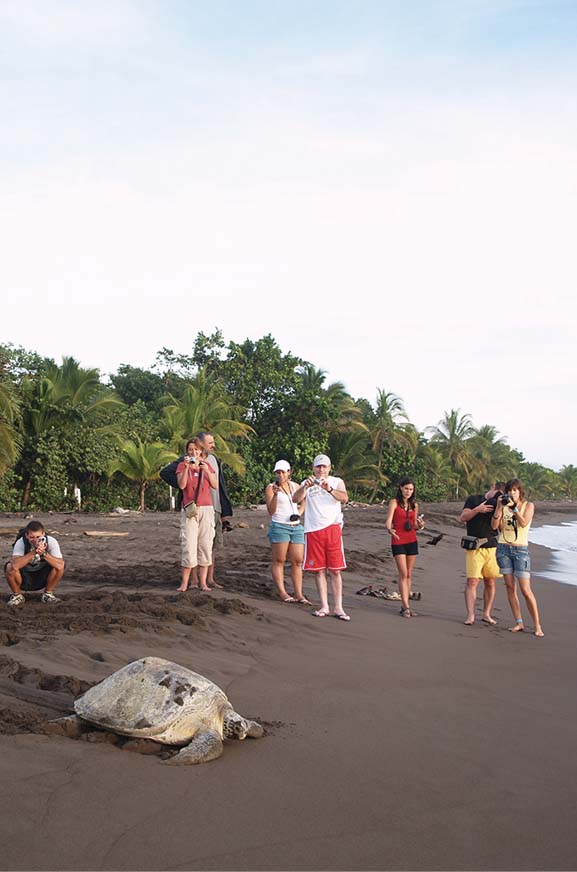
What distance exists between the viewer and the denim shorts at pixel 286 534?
7352 millimetres

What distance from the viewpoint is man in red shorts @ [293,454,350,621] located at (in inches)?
276

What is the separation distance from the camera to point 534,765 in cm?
363

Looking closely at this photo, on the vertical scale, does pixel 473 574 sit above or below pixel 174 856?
above

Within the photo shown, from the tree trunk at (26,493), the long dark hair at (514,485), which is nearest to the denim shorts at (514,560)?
the long dark hair at (514,485)

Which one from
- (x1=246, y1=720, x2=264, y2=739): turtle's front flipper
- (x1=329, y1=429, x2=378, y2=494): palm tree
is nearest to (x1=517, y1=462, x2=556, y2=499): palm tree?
(x1=329, y1=429, x2=378, y2=494): palm tree

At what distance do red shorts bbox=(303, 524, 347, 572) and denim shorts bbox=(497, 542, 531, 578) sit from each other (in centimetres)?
145

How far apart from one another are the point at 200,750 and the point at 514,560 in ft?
14.1

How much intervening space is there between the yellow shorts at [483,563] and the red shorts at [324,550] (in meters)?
1.20

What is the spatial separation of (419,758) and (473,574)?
3617 mm

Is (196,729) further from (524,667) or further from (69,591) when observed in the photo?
(69,591)

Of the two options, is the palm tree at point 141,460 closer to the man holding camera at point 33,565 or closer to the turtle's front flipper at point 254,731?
the man holding camera at point 33,565

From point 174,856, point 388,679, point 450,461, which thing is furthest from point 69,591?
point 450,461

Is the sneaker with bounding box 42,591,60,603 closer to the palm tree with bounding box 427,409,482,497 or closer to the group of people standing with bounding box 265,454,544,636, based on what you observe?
the group of people standing with bounding box 265,454,544,636

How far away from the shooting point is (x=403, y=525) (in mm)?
7375
